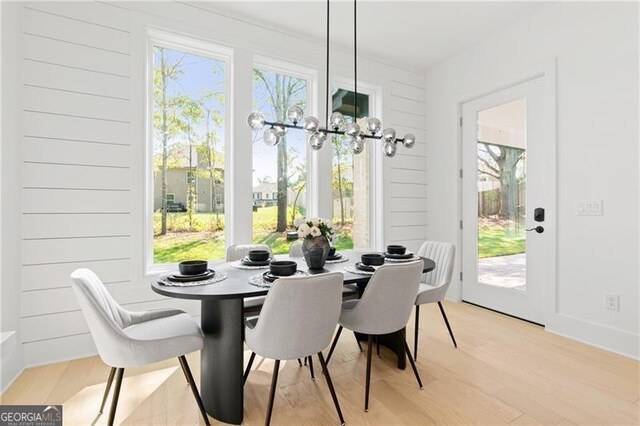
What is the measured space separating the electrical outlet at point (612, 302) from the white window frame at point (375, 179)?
2.10m

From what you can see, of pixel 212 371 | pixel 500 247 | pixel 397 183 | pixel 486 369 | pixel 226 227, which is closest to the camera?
pixel 212 371

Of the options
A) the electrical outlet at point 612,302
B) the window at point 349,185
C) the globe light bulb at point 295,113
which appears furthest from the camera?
the window at point 349,185

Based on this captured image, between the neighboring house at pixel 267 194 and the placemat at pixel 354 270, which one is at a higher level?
the neighboring house at pixel 267 194

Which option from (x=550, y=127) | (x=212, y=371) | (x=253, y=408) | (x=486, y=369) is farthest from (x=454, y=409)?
(x=550, y=127)

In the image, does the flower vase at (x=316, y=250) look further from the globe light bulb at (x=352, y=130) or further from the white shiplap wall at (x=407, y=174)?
the white shiplap wall at (x=407, y=174)

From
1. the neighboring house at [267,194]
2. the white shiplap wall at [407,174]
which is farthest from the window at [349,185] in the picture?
the neighboring house at [267,194]

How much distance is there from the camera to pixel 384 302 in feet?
6.43

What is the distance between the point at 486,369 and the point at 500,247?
5.34ft

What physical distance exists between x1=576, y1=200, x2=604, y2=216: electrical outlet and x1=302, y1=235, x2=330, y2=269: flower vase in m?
2.28

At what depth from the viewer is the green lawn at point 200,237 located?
10.2ft

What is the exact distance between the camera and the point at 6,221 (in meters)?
2.26

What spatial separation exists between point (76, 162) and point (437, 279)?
3010 millimetres

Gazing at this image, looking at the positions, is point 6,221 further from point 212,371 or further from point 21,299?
point 212,371

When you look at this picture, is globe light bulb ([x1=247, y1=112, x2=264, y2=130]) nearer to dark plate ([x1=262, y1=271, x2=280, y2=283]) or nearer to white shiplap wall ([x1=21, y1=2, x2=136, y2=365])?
dark plate ([x1=262, y1=271, x2=280, y2=283])
